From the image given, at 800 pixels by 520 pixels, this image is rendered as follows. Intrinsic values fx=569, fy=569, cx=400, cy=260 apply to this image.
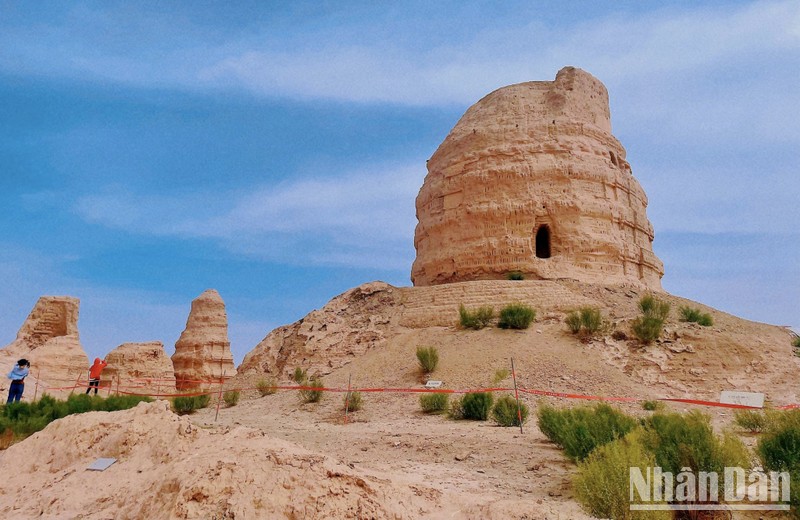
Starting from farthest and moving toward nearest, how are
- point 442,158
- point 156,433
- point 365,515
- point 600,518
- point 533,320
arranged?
point 442,158 < point 533,320 < point 156,433 < point 600,518 < point 365,515

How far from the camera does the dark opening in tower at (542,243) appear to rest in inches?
789

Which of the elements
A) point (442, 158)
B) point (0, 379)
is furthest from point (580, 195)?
point (0, 379)

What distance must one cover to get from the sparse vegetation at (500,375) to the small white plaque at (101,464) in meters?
8.93

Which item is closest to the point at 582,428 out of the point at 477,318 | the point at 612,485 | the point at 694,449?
the point at 694,449

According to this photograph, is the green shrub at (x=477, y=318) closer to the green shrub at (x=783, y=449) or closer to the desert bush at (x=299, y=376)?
the desert bush at (x=299, y=376)

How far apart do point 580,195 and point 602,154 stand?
234 centimetres

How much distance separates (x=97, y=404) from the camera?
10.4 meters

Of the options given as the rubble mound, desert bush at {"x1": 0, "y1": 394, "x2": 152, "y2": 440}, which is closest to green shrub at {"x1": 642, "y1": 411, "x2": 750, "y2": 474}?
the rubble mound

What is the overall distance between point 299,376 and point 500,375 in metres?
5.90

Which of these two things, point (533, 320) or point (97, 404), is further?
point (533, 320)

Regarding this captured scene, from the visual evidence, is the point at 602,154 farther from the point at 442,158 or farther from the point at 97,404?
the point at 97,404

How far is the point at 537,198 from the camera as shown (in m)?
19.0

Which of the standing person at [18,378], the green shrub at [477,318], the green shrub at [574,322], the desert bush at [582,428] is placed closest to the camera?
the desert bush at [582,428]

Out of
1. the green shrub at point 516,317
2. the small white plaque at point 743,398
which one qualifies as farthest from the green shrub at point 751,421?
the green shrub at point 516,317
